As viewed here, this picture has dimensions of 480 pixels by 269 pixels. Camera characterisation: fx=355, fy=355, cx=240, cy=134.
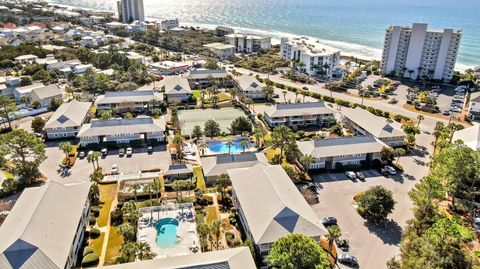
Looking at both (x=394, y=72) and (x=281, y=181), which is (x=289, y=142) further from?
(x=394, y=72)

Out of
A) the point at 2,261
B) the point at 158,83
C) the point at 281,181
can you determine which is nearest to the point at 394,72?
the point at 158,83

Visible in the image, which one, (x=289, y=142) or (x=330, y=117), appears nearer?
(x=289, y=142)

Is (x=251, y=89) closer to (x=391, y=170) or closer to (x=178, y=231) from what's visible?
(x=391, y=170)

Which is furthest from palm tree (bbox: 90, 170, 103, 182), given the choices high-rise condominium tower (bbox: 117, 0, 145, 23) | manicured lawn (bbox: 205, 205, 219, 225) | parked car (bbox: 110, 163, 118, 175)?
high-rise condominium tower (bbox: 117, 0, 145, 23)

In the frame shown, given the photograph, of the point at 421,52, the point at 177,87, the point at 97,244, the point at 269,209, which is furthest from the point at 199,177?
→ the point at 421,52

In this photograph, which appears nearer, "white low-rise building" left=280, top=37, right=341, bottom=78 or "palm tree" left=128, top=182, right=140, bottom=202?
"palm tree" left=128, top=182, right=140, bottom=202

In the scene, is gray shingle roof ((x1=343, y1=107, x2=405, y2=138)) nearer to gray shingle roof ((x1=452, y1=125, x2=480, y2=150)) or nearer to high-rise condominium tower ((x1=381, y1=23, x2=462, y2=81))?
gray shingle roof ((x1=452, y1=125, x2=480, y2=150))

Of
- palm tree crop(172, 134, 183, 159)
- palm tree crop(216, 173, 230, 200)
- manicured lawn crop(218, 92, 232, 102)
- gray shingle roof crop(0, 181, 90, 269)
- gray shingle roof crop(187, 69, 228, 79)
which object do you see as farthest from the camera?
gray shingle roof crop(187, 69, 228, 79)
